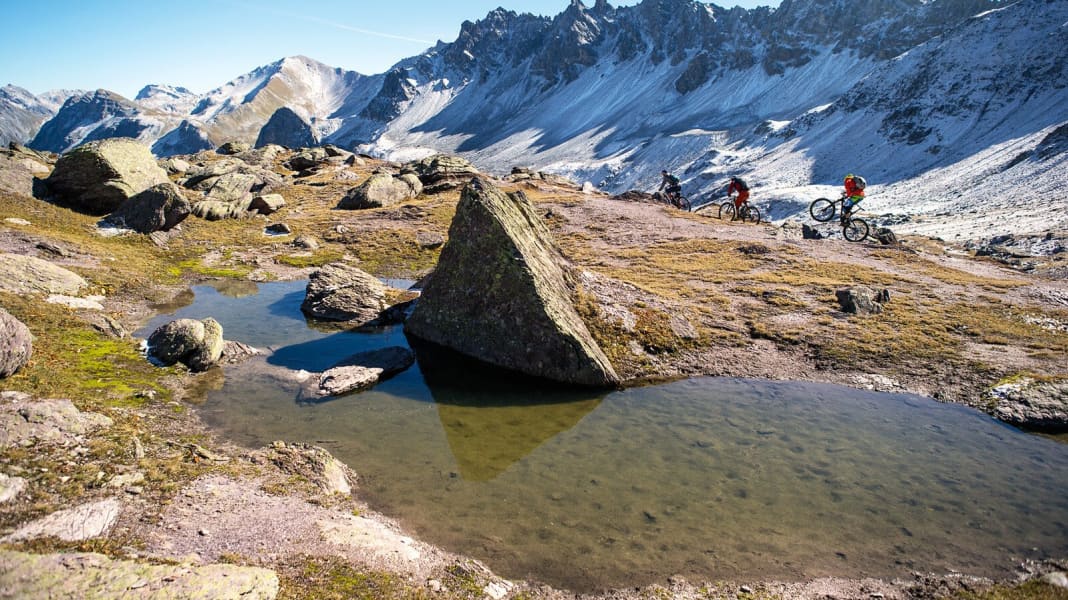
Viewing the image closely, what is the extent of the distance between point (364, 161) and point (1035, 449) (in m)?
89.1

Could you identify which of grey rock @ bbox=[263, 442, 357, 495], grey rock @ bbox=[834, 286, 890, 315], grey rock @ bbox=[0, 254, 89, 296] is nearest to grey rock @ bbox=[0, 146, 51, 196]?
grey rock @ bbox=[0, 254, 89, 296]

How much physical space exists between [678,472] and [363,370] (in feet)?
35.1

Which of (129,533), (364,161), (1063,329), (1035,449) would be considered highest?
(364,161)

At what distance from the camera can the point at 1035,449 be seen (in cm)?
1368

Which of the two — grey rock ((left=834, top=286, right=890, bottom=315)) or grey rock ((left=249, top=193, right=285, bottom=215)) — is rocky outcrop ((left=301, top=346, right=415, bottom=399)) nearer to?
grey rock ((left=834, top=286, right=890, bottom=315))

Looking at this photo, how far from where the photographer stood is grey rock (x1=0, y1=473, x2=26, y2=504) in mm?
7961

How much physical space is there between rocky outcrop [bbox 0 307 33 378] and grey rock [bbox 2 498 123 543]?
284 inches

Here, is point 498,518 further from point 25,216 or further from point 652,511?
point 25,216

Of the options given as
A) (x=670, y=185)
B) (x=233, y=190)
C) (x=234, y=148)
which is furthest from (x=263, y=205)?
(x=234, y=148)

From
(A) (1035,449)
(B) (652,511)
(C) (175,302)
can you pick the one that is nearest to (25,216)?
(C) (175,302)

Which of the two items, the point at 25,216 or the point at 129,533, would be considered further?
the point at 25,216

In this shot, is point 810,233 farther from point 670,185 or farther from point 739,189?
point 670,185

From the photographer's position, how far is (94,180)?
34.8 meters

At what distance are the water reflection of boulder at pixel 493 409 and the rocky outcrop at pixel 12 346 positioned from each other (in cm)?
1063
